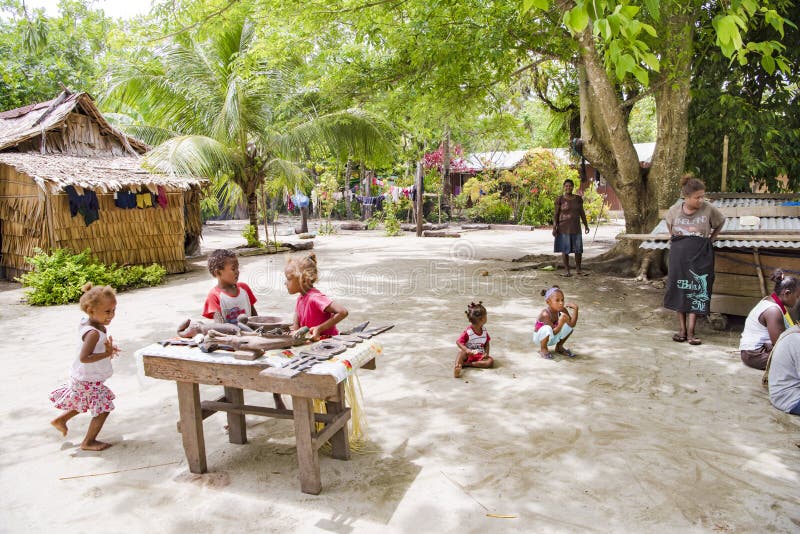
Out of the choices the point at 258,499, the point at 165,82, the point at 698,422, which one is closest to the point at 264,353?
the point at 258,499

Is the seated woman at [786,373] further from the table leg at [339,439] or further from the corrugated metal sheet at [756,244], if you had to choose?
the table leg at [339,439]

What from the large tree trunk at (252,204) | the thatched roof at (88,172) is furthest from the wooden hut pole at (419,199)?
the thatched roof at (88,172)

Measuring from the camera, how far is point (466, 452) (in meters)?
3.67

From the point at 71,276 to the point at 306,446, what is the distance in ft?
26.5

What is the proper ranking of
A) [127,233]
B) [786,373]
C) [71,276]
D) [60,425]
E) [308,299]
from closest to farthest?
[308,299], [60,425], [786,373], [71,276], [127,233]

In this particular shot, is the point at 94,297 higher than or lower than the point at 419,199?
lower

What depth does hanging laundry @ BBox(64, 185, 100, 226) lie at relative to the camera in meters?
10.5

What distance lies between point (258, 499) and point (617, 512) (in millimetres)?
1878

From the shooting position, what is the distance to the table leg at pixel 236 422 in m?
3.83

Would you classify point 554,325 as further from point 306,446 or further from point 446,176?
point 446,176

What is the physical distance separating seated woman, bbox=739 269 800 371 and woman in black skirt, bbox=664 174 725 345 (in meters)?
0.90

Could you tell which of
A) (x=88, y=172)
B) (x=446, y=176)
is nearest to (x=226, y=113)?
(x=88, y=172)

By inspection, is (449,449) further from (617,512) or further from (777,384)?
(777,384)

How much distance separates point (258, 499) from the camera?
3.16 m
